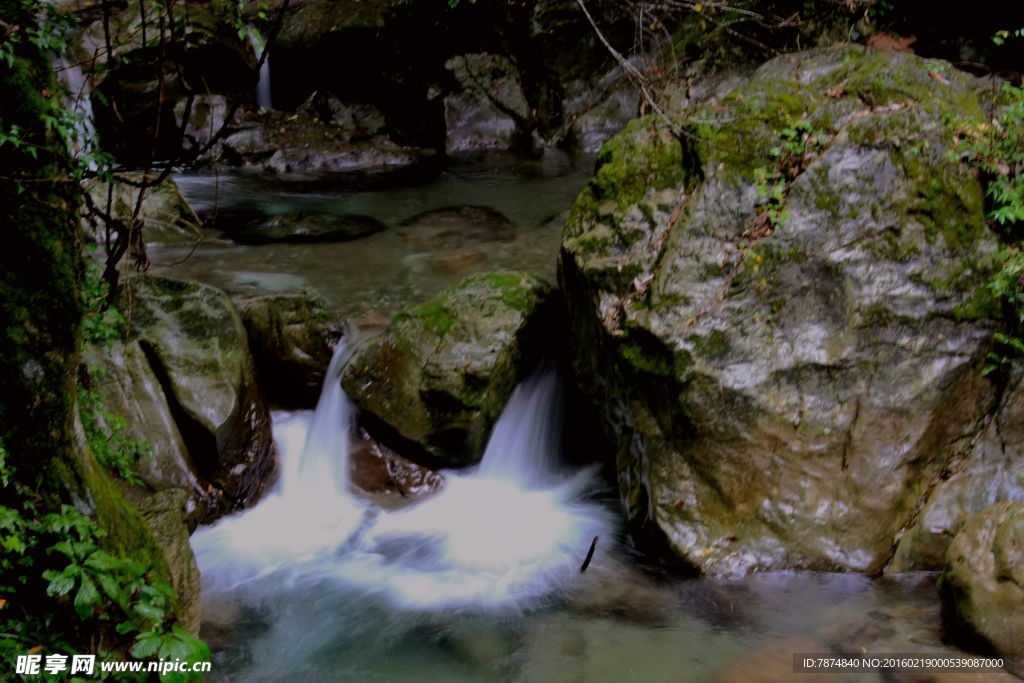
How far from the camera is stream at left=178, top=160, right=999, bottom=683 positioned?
13.9 ft

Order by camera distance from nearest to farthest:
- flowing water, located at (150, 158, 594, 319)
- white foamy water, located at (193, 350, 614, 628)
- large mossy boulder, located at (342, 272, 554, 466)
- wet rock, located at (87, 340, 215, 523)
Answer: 1. white foamy water, located at (193, 350, 614, 628)
2. wet rock, located at (87, 340, 215, 523)
3. large mossy boulder, located at (342, 272, 554, 466)
4. flowing water, located at (150, 158, 594, 319)

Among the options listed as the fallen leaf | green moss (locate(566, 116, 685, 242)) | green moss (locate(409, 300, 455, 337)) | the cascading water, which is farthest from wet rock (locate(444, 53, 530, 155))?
green moss (locate(566, 116, 685, 242))

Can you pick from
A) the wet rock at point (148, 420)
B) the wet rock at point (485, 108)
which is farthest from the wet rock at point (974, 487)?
the wet rock at point (485, 108)

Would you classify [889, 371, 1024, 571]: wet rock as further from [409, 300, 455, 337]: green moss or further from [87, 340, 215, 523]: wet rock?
[87, 340, 215, 523]: wet rock

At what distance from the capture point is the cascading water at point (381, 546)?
4836 millimetres

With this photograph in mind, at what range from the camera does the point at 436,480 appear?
6133 mm

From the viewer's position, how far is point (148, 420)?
5480 mm

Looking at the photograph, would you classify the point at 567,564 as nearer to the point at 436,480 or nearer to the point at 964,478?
A: the point at 436,480

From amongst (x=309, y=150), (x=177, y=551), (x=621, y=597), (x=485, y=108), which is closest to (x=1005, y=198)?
(x=621, y=597)

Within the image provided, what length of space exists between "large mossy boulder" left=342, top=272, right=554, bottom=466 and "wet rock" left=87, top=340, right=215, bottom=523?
52.7 inches

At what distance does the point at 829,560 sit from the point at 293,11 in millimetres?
14911

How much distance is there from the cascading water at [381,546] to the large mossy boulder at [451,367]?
0.85 feet

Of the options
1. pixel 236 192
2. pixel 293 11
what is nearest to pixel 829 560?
pixel 236 192

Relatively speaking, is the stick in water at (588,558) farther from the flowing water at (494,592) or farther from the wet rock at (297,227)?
the wet rock at (297,227)
